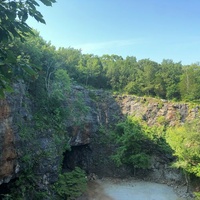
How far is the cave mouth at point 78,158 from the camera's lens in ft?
76.6

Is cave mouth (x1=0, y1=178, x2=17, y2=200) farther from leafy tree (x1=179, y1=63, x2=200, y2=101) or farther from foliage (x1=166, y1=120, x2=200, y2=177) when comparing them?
leafy tree (x1=179, y1=63, x2=200, y2=101)

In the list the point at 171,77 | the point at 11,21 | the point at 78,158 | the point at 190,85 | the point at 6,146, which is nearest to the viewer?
the point at 11,21

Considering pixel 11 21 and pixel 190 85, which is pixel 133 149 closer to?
pixel 190 85

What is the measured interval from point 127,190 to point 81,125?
738 cm

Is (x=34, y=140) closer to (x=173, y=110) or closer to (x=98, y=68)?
(x=173, y=110)

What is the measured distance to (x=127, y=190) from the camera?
19250 mm

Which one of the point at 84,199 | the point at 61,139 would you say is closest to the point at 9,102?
the point at 61,139

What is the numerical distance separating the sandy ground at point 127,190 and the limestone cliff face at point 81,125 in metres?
2.16

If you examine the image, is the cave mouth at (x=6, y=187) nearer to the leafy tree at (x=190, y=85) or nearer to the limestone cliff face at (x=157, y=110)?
the limestone cliff face at (x=157, y=110)

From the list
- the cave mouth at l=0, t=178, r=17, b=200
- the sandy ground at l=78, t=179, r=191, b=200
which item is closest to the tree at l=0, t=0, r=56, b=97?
the cave mouth at l=0, t=178, r=17, b=200

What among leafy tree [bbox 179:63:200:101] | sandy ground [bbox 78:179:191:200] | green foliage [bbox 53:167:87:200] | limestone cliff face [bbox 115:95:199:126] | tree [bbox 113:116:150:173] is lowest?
sandy ground [bbox 78:179:191:200]

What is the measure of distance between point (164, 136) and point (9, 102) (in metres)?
16.4

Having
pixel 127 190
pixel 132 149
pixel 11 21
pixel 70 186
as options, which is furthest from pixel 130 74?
pixel 11 21

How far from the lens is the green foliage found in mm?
15512
